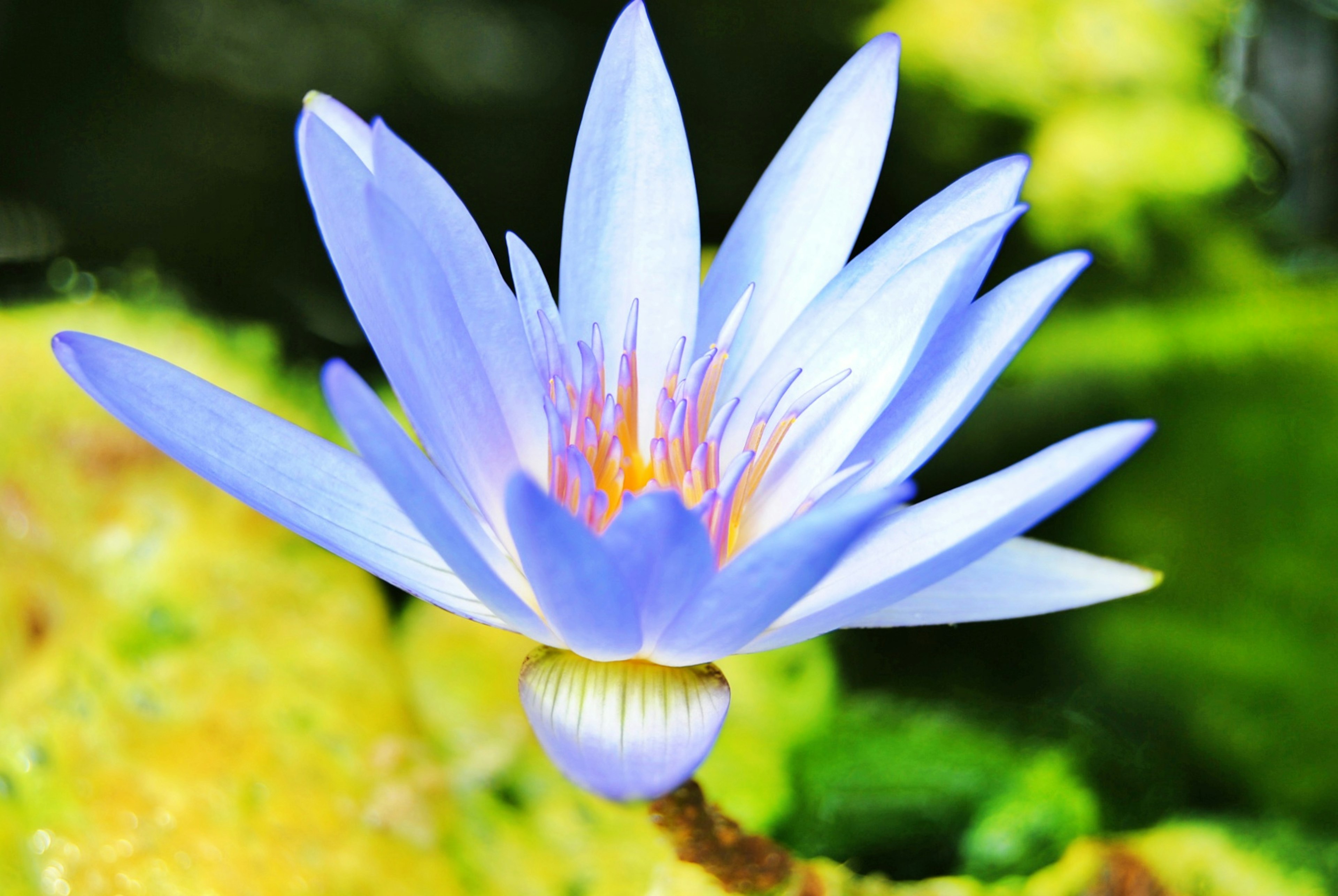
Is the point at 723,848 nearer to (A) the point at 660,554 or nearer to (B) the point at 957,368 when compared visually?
(A) the point at 660,554

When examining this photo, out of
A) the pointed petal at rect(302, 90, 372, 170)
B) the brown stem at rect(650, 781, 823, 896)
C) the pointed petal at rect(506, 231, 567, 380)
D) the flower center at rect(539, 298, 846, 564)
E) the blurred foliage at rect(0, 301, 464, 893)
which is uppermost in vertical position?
the pointed petal at rect(302, 90, 372, 170)

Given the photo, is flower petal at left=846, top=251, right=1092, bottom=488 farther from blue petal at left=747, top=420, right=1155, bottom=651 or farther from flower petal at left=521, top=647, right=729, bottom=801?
flower petal at left=521, top=647, right=729, bottom=801

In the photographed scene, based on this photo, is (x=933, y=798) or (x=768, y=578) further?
(x=933, y=798)

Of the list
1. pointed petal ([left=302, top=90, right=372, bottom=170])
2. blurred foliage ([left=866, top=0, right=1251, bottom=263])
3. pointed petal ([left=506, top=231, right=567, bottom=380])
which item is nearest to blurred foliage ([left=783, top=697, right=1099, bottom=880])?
pointed petal ([left=506, top=231, right=567, bottom=380])

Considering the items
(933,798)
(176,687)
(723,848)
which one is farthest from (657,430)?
(176,687)

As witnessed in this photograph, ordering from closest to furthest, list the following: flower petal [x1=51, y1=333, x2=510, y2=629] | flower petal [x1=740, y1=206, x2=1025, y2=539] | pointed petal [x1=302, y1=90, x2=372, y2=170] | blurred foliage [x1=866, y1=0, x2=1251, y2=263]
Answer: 1. flower petal [x1=51, y1=333, x2=510, y2=629]
2. flower petal [x1=740, y1=206, x2=1025, y2=539]
3. pointed petal [x1=302, y1=90, x2=372, y2=170]
4. blurred foliage [x1=866, y1=0, x2=1251, y2=263]

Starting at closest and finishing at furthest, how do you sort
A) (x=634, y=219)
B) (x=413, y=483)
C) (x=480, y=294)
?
(x=413, y=483) → (x=480, y=294) → (x=634, y=219)

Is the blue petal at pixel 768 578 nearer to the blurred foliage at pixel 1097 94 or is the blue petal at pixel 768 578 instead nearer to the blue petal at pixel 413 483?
the blue petal at pixel 413 483

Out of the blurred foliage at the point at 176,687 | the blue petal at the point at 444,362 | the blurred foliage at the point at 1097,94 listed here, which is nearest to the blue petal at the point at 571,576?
the blue petal at the point at 444,362

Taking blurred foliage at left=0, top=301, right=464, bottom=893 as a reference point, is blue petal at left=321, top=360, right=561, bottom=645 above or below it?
above
